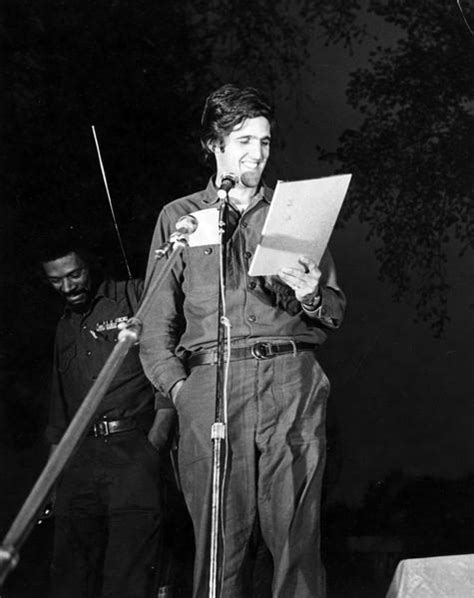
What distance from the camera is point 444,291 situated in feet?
12.9

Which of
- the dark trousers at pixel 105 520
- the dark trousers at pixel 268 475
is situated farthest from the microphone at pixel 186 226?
the dark trousers at pixel 105 520

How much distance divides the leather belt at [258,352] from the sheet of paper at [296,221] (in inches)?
11.7

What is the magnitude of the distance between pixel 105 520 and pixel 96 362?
63 cm

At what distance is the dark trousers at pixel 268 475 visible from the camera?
8.41 ft

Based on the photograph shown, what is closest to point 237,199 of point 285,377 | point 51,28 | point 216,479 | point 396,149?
point 285,377

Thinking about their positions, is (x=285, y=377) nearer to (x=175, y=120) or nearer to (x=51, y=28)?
(x=175, y=120)

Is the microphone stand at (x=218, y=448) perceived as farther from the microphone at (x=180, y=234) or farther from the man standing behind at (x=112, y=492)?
the man standing behind at (x=112, y=492)

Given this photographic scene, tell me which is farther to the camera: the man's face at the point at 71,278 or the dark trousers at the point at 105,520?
the man's face at the point at 71,278

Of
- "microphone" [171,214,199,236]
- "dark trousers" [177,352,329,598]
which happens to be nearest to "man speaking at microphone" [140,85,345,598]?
"dark trousers" [177,352,329,598]

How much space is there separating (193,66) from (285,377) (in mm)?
1866

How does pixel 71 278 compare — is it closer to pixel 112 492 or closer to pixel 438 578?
pixel 112 492

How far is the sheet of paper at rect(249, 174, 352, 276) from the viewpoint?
233 centimetres

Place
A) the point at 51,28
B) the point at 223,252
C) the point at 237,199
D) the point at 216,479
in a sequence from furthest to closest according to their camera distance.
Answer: the point at 51,28 → the point at 237,199 → the point at 223,252 → the point at 216,479

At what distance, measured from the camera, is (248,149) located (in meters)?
2.78
